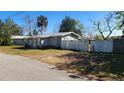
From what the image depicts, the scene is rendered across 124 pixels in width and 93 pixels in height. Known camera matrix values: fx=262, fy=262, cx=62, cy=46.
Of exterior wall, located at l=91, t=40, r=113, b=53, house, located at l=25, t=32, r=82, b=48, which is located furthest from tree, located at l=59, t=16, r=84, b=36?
exterior wall, located at l=91, t=40, r=113, b=53

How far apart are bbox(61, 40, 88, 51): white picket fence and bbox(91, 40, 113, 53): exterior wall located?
1.61 m

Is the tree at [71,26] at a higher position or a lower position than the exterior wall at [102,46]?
higher

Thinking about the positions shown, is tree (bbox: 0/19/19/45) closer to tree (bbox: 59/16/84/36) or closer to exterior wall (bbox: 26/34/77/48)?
exterior wall (bbox: 26/34/77/48)

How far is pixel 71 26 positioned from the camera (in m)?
47.9

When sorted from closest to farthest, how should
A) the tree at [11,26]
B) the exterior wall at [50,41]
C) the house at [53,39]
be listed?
the exterior wall at [50,41] < the house at [53,39] < the tree at [11,26]

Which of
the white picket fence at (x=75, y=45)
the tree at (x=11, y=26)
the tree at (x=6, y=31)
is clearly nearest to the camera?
the white picket fence at (x=75, y=45)

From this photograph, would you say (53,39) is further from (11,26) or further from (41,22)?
(11,26)

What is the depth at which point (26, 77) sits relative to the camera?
1205 cm

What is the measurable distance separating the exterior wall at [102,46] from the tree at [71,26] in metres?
16.4

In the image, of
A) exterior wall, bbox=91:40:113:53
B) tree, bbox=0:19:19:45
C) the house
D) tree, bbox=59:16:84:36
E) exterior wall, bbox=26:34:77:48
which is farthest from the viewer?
tree, bbox=0:19:19:45

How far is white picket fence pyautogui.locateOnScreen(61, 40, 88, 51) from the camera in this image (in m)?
31.4

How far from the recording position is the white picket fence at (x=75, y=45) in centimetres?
3144

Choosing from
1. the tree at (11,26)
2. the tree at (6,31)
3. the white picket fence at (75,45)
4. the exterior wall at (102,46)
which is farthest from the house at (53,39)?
the tree at (11,26)

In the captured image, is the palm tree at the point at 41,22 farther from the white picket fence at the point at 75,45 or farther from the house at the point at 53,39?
the white picket fence at the point at 75,45
